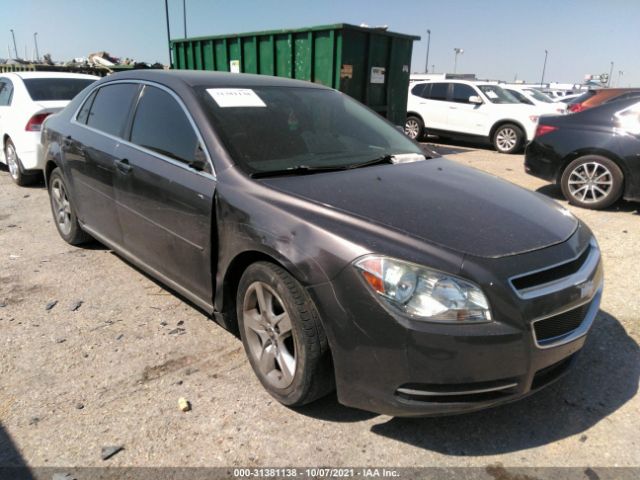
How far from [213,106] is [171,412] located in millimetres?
1778

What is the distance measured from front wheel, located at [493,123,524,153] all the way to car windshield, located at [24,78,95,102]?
9.17m

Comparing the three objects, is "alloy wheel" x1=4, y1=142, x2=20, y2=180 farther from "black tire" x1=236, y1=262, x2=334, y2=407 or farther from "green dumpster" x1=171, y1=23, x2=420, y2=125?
"black tire" x1=236, y1=262, x2=334, y2=407

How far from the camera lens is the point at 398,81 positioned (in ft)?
34.4

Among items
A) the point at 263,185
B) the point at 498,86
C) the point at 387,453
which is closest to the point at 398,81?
the point at 498,86

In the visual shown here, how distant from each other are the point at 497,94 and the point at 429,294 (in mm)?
11921

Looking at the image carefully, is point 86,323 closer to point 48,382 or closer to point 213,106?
point 48,382

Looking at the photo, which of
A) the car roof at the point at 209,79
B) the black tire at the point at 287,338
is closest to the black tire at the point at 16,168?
the car roof at the point at 209,79

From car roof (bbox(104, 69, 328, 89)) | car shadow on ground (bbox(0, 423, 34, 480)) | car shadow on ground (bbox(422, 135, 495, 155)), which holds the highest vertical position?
car roof (bbox(104, 69, 328, 89))

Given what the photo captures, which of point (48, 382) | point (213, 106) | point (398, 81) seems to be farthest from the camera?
point (398, 81)

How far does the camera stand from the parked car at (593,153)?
623cm

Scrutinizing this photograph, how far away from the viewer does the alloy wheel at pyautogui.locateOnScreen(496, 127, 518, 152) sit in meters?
12.1

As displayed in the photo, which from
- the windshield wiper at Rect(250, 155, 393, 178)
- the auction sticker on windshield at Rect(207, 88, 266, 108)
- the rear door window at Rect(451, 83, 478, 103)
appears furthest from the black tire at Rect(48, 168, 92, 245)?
the rear door window at Rect(451, 83, 478, 103)

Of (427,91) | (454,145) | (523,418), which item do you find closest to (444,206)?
(523,418)

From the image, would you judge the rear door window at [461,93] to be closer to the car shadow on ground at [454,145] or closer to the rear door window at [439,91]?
the rear door window at [439,91]
